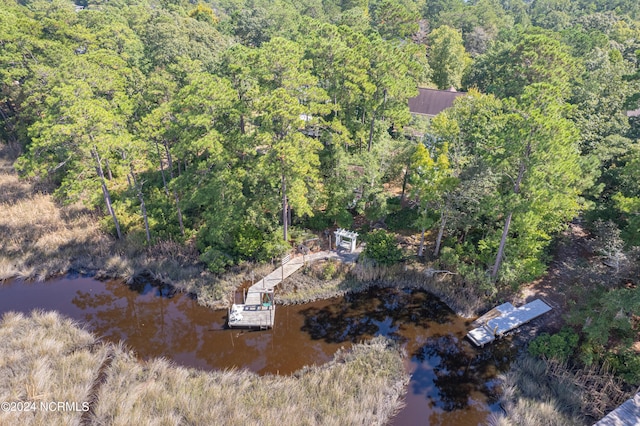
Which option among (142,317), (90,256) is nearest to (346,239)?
(142,317)

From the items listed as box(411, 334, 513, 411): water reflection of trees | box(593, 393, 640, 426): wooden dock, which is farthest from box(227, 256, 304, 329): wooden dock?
box(593, 393, 640, 426): wooden dock

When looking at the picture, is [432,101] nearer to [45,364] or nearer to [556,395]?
→ [556,395]

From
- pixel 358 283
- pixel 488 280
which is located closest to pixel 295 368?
pixel 358 283

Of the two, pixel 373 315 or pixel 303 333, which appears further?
pixel 373 315

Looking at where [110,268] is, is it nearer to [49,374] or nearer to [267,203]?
[49,374]

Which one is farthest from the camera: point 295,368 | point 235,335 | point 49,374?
point 235,335

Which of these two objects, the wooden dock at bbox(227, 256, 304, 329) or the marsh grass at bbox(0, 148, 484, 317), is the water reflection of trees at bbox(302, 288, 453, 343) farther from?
the wooden dock at bbox(227, 256, 304, 329)
